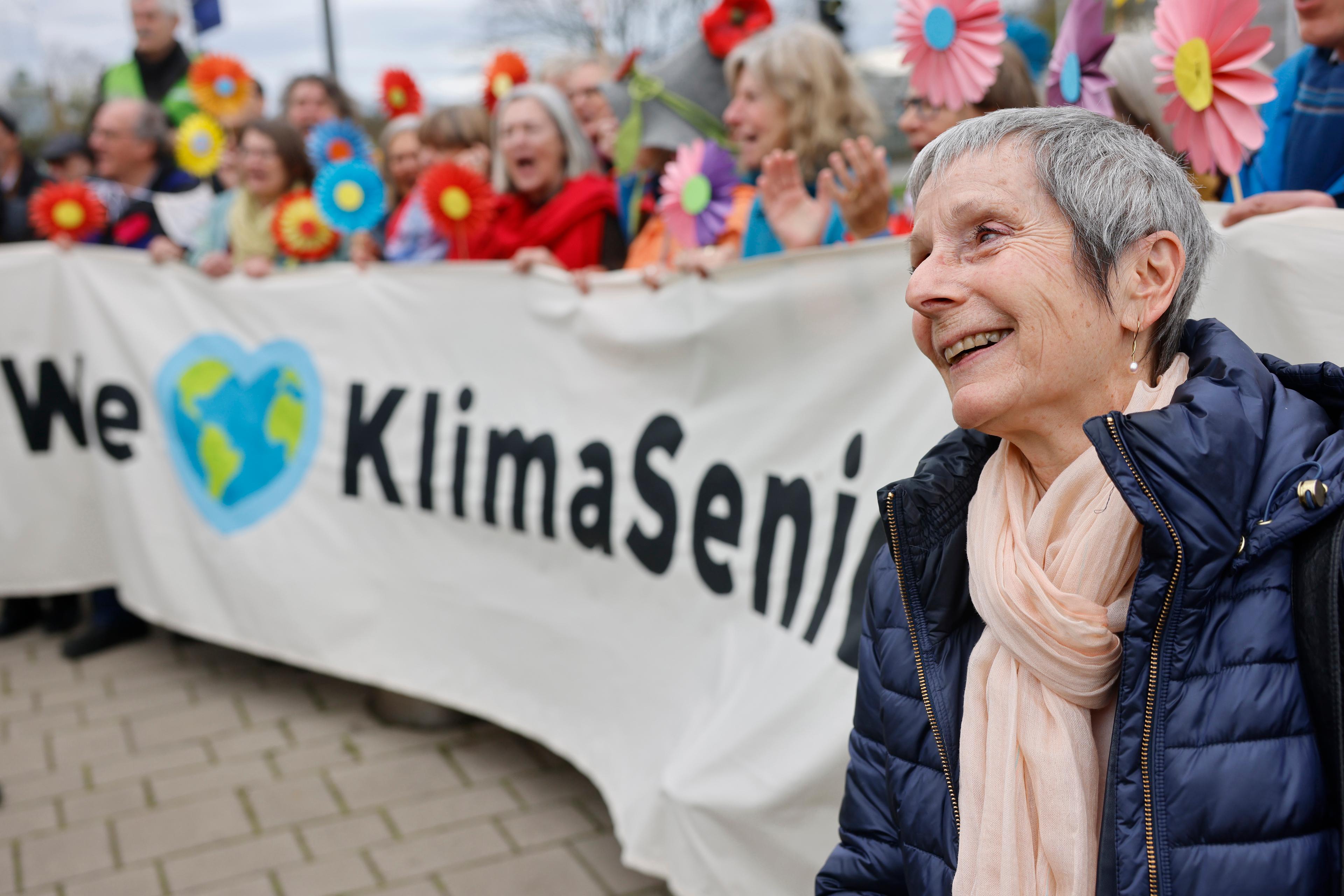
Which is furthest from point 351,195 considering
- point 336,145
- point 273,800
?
point 273,800

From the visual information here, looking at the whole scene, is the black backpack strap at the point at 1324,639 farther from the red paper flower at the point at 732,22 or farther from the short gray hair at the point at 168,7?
the short gray hair at the point at 168,7

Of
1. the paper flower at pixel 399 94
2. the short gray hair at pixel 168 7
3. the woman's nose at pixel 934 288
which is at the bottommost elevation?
the woman's nose at pixel 934 288

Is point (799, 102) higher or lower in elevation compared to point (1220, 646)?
higher

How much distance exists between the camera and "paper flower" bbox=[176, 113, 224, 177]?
5953mm

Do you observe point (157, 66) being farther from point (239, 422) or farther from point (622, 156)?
point (622, 156)

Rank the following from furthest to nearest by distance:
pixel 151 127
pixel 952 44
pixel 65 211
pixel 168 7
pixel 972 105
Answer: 1. pixel 168 7
2. pixel 151 127
3. pixel 65 211
4. pixel 972 105
5. pixel 952 44

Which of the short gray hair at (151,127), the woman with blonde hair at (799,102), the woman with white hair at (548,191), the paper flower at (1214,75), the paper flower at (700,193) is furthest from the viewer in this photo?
the short gray hair at (151,127)

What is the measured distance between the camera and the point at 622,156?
4.17 m

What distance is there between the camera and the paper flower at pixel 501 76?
5.08 m

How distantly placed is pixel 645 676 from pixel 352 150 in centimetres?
279

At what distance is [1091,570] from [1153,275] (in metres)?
0.33

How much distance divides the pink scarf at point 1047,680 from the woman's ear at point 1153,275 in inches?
3.2

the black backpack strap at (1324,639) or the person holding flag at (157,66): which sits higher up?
the person holding flag at (157,66)

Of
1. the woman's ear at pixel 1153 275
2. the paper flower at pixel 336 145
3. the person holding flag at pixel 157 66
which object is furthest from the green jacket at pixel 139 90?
the woman's ear at pixel 1153 275
